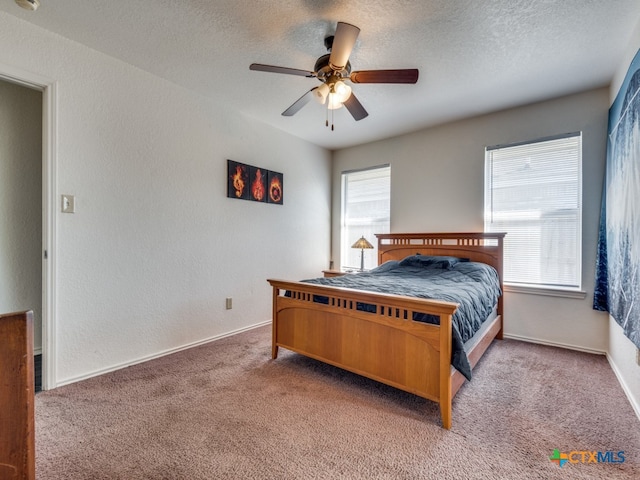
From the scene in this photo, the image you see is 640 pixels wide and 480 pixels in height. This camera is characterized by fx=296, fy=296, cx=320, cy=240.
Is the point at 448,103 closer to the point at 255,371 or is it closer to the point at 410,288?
the point at 410,288

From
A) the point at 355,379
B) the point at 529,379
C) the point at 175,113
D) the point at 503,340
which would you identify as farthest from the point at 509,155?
the point at 175,113

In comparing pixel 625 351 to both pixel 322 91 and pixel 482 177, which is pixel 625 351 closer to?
pixel 482 177

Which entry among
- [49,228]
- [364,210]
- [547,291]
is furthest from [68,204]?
[547,291]

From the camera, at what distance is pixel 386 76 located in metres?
1.91

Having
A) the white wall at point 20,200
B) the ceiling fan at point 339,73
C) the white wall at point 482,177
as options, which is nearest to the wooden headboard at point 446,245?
the white wall at point 482,177

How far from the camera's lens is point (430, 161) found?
381 cm

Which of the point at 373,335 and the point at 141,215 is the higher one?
the point at 141,215

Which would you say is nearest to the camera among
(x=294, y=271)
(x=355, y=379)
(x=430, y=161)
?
(x=355, y=379)

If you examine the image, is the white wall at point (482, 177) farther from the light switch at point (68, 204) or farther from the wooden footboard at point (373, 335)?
the light switch at point (68, 204)

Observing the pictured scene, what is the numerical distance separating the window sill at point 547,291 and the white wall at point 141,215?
2.81m

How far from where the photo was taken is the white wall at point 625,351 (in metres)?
1.93

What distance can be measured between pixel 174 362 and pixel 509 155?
13.1 feet

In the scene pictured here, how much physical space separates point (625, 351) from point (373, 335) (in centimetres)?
188

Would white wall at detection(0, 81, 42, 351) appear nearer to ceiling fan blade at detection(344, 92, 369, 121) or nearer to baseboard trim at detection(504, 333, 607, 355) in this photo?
ceiling fan blade at detection(344, 92, 369, 121)
